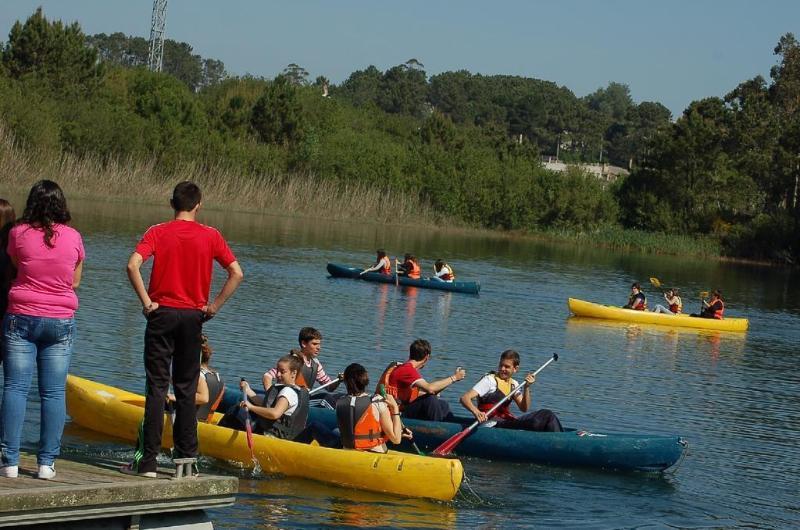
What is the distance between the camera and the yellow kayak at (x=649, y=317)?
97.2 ft

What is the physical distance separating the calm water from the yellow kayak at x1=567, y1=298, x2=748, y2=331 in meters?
0.44

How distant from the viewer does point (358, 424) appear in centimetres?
1091

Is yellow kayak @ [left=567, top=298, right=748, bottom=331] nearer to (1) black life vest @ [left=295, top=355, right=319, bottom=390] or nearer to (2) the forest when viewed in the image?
(1) black life vest @ [left=295, top=355, right=319, bottom=390]

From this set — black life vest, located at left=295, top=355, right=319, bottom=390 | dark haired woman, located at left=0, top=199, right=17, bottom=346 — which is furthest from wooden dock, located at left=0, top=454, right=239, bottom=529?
black life vest, located at left=295, top=355, right=319, bottom=390

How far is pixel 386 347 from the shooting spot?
70.1 ft

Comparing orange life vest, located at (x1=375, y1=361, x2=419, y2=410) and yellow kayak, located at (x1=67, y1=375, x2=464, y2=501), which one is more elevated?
orange life vest, located at (x1=375, y1=361, x2=419, y2=410)

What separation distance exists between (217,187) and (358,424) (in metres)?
47.0

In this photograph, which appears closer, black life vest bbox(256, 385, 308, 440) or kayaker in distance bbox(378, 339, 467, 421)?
black life vest bbox(256, 385, 308, 440)

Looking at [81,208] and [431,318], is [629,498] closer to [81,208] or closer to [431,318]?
[431,318]

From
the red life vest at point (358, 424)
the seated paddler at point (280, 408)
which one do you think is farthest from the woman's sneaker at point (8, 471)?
the red life vest at point (358, 424)

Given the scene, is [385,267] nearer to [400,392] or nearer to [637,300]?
[637,300]

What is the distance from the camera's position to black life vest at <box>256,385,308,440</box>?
37.2 ft

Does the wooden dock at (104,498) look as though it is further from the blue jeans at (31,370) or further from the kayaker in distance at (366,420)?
the kayaker in distance at (366,420)

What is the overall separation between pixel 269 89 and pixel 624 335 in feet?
163
